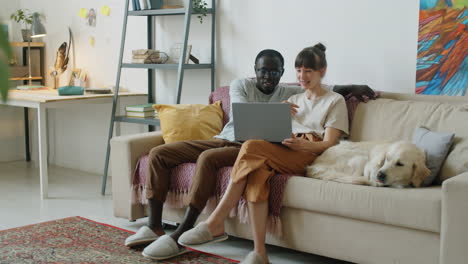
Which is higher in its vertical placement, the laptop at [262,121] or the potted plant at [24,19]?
the potted plant at [24,19]

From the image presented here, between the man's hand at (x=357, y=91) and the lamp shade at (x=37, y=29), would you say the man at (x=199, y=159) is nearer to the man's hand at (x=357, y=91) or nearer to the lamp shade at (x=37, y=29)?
the man's hand at (x=357, y=91)

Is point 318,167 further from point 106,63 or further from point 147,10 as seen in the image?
point 106,63

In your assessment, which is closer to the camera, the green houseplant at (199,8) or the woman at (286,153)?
the woman at (286,153)

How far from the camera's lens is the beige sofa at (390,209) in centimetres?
203

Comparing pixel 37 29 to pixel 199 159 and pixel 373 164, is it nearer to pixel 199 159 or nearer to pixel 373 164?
pixel 199 159

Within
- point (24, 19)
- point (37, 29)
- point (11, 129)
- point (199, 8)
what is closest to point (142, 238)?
point (199, 8)

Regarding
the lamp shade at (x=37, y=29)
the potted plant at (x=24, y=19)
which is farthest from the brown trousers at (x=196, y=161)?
the potted plant at (x=24, y=19)

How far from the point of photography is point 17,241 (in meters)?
2.91

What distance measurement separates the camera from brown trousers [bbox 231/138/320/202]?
8.15 feet

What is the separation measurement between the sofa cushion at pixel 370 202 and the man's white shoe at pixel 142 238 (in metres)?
0.72

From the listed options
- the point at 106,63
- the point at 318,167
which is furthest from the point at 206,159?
the point at 106,63

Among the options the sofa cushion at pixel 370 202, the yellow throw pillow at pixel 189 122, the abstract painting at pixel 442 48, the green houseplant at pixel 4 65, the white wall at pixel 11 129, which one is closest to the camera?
the green houseplant at pixel 4 65

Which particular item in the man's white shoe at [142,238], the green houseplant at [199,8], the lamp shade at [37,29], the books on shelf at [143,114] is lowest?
the man's white shoe at [142,238]

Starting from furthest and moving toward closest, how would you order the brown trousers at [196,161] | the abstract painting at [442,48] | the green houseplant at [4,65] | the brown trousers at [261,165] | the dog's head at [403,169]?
the abstract painting at [442,48], the brown trousers at [196,161], the brown trousers at [261,165], the dog's head at [403,169], the green houseplant at [4,65]
